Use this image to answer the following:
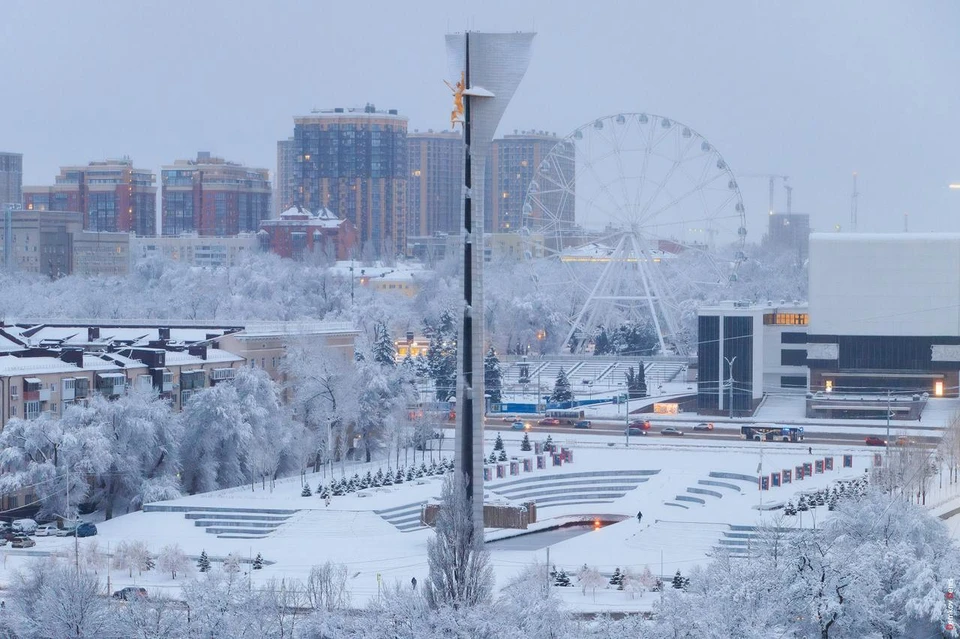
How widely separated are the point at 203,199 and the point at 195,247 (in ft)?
61.4

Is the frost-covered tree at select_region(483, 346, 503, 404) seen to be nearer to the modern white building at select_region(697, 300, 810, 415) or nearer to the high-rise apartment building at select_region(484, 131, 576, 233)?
the modern white building at select_region(697, 300, 810, 415)

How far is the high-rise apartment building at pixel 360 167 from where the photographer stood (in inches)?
5989

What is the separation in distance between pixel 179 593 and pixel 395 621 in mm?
6906

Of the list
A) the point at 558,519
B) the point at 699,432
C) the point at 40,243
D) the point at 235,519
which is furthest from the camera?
the point at 40,243

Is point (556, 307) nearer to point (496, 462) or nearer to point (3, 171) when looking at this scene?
point (496, 462)

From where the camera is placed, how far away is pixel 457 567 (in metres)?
25.2

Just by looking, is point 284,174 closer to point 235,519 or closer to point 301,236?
point 301,236

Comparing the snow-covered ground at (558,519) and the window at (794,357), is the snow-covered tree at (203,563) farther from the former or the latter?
the window at (794,357)

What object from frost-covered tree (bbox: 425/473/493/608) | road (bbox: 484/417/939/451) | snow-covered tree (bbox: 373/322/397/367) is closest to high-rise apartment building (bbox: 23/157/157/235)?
snow-covered tree (bbox: 373/322/397/367)

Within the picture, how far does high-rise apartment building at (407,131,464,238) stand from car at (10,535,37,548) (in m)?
143

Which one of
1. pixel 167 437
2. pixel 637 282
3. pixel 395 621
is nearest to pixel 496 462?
pixel 167 437

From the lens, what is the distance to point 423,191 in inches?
7121

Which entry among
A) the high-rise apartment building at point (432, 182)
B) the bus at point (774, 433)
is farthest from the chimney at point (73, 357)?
the high-rise apartment building at point (432, 182)

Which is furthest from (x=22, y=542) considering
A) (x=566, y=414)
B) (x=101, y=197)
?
(x=101, y=197)
